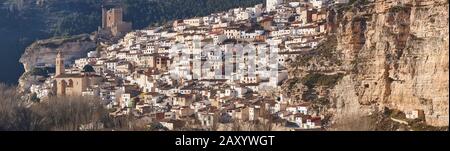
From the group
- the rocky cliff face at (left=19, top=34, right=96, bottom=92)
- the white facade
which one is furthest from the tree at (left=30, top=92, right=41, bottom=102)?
the white facade

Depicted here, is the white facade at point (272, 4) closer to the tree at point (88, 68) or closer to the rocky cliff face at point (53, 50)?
the rocky cliff face at point (53, 50)

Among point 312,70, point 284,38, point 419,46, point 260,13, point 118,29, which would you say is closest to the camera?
point 419,46

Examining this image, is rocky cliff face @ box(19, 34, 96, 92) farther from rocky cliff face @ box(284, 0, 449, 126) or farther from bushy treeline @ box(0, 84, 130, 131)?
rocky cliff face @ box(284, 0, 449, 126)

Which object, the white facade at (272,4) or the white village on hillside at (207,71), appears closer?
the white village on hillside at (207,71)

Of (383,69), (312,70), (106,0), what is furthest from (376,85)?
(106,0)

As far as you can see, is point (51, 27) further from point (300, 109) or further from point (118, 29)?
point (300, 109)

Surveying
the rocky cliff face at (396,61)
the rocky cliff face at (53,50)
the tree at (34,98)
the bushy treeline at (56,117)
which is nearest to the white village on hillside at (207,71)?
the tree at (34,98)

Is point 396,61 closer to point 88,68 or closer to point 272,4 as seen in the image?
point 88,68
